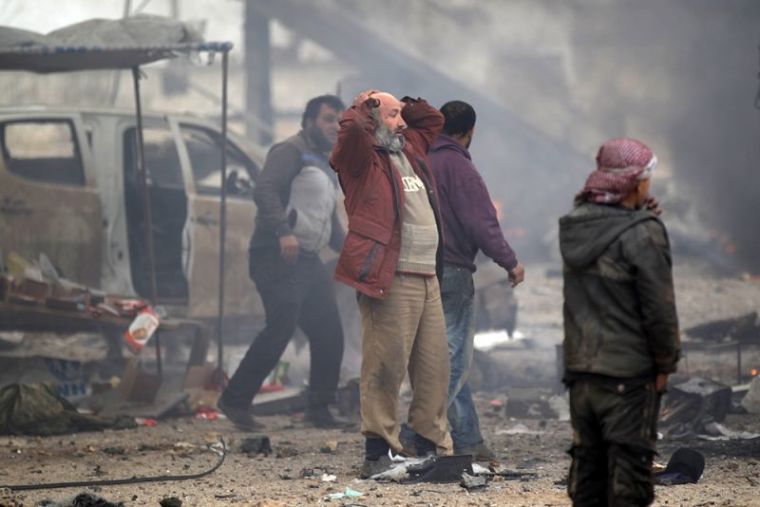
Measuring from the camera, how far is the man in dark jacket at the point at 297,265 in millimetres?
8359

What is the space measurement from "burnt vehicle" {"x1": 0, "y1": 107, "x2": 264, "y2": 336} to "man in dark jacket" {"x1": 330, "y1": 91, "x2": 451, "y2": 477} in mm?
4129

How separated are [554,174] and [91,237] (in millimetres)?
14906

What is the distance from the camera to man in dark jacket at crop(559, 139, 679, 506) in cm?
423

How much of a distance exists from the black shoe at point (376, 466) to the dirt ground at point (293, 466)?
0.22 ft

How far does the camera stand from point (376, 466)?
20.5ft

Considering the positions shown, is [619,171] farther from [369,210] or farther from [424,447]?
[424,447]

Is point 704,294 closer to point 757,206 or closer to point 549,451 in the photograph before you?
point 757,206

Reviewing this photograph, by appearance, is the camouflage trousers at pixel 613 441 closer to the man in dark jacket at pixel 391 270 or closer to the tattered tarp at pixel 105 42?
the man in dark jacket at pixel 391 270

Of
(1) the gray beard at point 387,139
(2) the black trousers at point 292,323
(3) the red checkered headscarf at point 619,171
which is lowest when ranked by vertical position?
(2) the black trousers at point 292,323

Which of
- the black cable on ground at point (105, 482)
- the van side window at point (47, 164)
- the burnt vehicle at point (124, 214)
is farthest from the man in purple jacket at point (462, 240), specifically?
the van side window at point (47, 164)

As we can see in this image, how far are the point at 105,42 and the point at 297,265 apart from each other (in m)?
2.04

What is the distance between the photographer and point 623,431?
4258mm

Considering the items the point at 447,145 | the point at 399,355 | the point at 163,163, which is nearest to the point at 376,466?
the point at 399,355

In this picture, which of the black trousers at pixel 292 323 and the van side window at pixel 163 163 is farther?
the van side window at pixel 163 163
